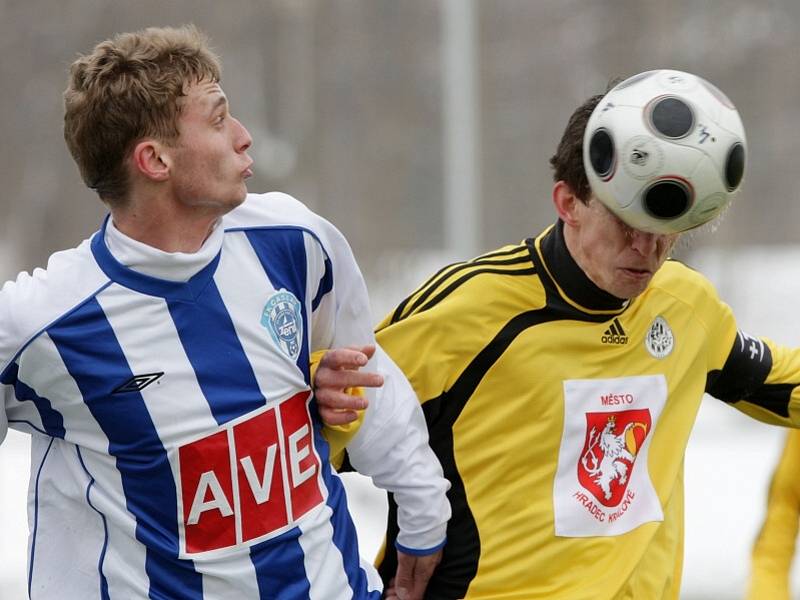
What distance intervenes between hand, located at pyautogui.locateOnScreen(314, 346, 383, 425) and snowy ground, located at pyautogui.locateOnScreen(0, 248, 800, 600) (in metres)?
3.59

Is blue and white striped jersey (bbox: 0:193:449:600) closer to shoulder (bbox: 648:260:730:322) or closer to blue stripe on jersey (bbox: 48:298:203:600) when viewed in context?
blue stripe on jersey (bbox: 48:298:203:600)

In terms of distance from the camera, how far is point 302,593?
2660 mm

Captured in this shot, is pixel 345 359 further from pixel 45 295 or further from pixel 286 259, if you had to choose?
pixel 45 295

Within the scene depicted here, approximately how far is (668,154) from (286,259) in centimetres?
88

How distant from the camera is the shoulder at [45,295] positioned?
8.12 ft

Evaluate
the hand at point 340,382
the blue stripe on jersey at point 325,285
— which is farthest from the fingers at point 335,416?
the blue stripe on jersey at point 325,285

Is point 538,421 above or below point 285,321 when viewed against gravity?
below

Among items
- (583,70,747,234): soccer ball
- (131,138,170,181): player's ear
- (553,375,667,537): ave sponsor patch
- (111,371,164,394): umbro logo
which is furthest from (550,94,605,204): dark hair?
(111,371,164,394): umbro logo

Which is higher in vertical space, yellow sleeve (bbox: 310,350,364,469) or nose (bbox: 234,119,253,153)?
nose (bbox: 234,119,253,153)

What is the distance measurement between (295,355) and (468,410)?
581 mm

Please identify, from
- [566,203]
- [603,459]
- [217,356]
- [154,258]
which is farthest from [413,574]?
[154,258]

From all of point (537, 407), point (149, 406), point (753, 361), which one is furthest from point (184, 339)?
point (753, 361)

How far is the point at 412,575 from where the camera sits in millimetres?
3150

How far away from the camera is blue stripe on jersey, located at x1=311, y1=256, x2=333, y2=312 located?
281cm
